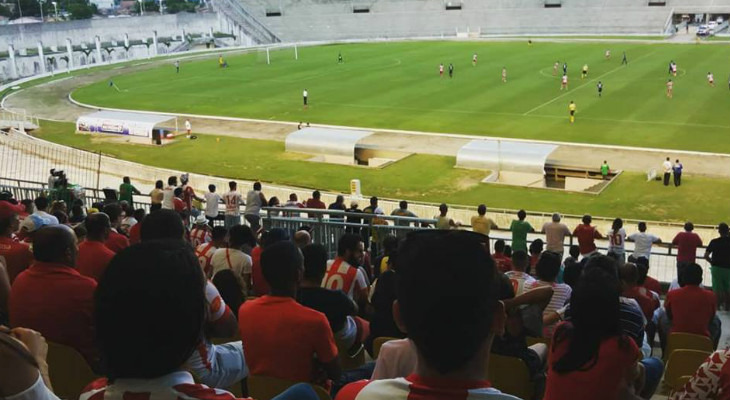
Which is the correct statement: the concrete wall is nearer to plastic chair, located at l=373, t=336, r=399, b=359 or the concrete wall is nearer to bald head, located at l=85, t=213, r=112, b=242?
bald head, located at l=85, t=213, r=112, b=242

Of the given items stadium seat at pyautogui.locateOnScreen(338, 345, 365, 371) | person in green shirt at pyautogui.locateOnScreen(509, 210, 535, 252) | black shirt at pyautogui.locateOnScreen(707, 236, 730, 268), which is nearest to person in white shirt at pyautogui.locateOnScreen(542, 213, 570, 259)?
person in green shirt at pyautogui.locateOnScreen(509, 210, 535, 252)

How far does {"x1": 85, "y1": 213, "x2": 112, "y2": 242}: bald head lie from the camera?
8266 millimetres

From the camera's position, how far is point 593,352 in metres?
4.53

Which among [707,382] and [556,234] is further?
[556,234]

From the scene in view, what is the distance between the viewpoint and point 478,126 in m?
43.6

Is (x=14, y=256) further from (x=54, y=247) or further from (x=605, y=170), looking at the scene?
(x=605, y=170)

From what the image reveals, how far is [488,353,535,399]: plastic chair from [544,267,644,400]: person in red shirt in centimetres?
104

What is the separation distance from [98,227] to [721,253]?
10231 mm

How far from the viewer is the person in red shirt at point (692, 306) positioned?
28.7 feet

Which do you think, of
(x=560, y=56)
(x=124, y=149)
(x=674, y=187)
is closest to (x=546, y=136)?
(x=674, y=187)

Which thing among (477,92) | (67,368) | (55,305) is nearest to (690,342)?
(67,368)

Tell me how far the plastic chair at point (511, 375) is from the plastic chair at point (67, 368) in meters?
2.90

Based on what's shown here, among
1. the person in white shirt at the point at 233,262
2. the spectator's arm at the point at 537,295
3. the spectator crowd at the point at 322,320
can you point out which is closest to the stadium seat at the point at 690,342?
the spectator crowd at the point at 322,320

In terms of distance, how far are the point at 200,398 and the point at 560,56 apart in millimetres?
72384
